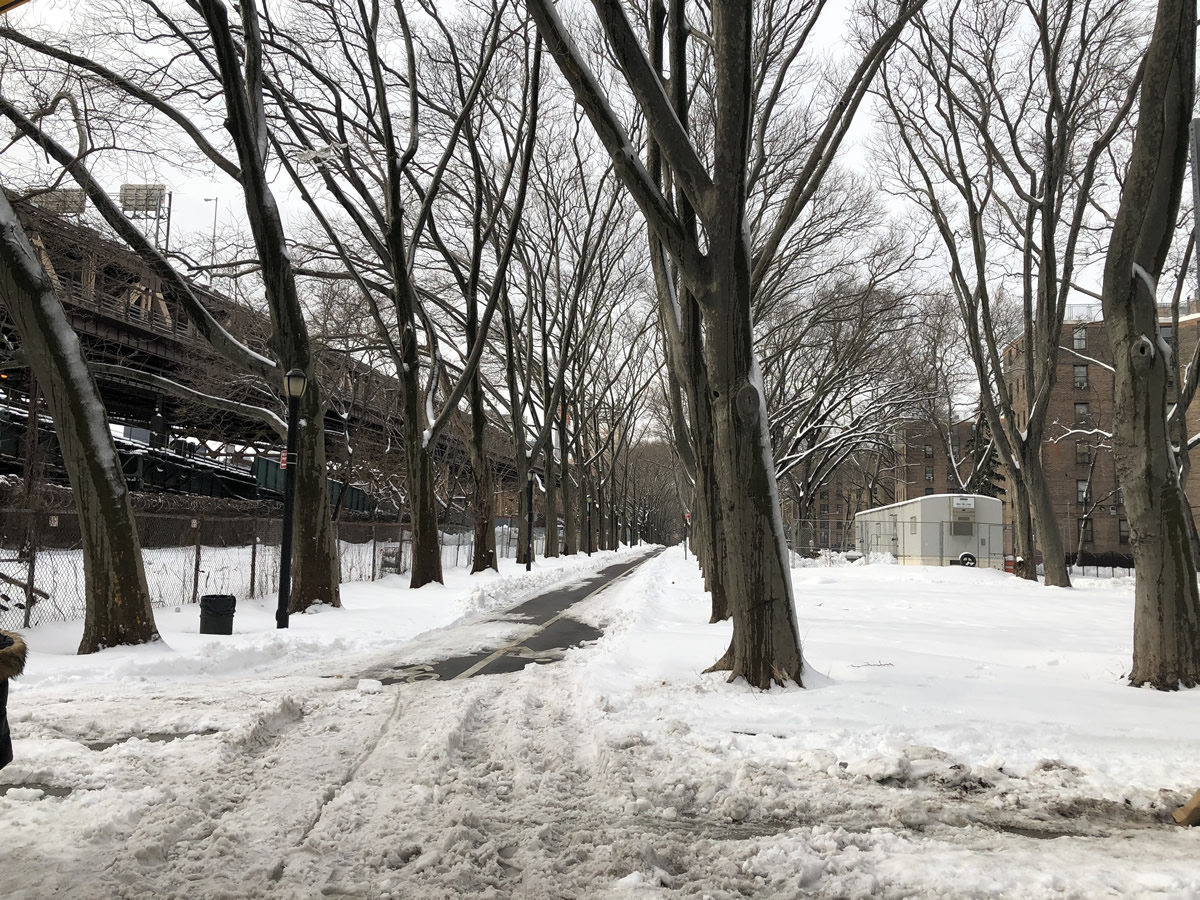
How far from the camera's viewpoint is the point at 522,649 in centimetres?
1048

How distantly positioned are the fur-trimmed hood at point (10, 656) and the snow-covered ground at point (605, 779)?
883 mm

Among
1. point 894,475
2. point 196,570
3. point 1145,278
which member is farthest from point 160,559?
point 894,475

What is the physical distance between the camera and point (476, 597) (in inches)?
653

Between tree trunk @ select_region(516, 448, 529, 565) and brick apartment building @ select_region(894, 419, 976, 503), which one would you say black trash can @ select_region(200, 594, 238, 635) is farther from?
brick apartment building @ select_region(894, 419, 976, 503)

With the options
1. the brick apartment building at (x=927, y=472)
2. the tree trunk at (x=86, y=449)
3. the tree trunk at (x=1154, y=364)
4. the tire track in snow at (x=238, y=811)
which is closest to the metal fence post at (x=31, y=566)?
the tree trunk at (x=86, y=449)

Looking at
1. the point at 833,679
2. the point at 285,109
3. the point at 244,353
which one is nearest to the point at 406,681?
the point at 833,679

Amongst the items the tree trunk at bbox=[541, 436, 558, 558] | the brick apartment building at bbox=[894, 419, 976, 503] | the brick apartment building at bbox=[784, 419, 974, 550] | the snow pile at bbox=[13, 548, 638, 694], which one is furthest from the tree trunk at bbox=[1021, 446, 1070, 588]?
the brick apartment building at bbox=[894, 419, 976, 503]

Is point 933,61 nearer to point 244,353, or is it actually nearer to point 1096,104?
point 1096,104

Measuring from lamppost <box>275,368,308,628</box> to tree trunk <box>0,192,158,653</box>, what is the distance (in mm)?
2197

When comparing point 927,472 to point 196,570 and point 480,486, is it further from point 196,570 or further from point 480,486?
point 196,570

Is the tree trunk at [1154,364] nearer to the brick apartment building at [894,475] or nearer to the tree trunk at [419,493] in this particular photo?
→ the tree trunk at [419,493]

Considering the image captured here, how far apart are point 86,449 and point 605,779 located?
7.20 metres

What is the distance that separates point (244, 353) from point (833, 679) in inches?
A: 410

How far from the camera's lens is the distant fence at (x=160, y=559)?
10.6m
